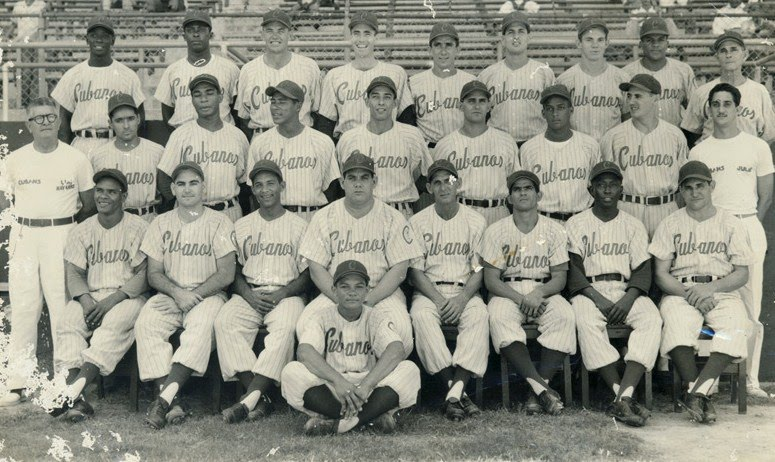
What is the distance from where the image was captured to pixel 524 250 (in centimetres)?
593

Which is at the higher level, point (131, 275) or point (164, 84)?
point (164, 84)

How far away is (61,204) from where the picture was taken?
6129 millimetres

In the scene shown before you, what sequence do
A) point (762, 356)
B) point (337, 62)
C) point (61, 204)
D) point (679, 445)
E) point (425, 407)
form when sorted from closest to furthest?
point (679, 445) → point (425, 407) → point (61, 204) → point (762, 356) → point (337, 62)

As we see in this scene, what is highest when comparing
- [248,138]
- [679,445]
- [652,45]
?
[652,45]

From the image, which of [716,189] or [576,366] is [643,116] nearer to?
[716,189]

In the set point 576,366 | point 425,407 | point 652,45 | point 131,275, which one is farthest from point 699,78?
point 131,275

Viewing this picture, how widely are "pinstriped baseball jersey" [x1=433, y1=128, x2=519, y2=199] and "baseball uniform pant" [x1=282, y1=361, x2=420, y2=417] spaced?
165cm

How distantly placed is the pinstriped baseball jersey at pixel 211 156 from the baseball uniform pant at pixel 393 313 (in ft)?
3.89

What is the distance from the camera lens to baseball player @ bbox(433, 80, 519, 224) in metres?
6.32

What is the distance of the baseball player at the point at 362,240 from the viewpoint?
18.8 ft

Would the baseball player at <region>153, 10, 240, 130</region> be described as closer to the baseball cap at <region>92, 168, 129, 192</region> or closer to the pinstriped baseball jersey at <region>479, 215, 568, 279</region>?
the baseball cap at <region>92, 168, 129, 192</region>

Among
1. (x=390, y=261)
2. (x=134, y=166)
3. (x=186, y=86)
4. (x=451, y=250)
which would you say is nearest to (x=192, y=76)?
(x=186, y=86)

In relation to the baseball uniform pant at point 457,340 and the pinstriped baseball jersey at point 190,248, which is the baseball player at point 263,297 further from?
the baseball uniform pant at point 457,340

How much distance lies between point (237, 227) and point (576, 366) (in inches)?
100
